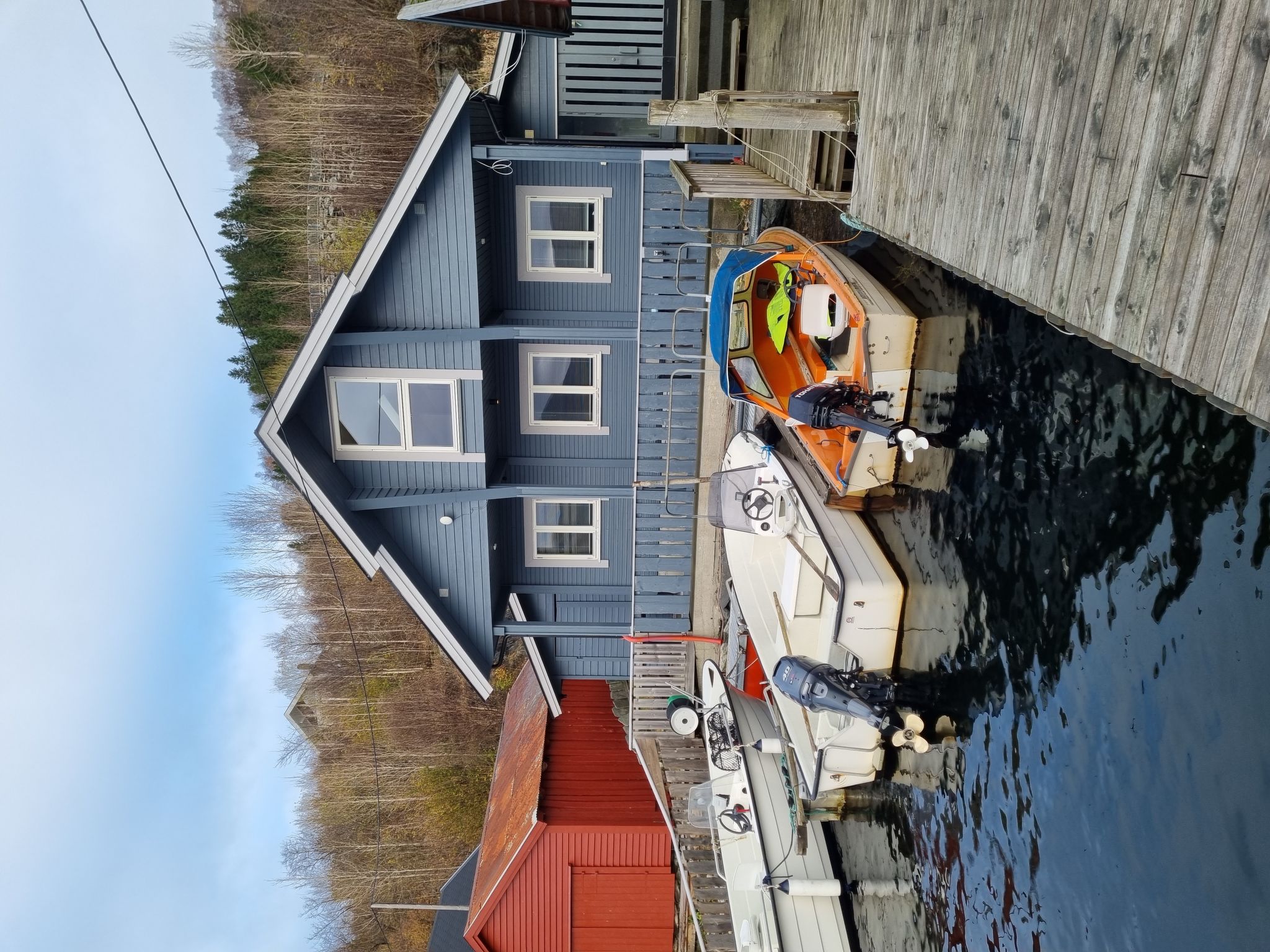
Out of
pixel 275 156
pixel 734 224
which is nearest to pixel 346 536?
pixel 734 224

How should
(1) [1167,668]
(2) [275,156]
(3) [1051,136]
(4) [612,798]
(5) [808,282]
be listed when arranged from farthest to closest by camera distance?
(2) [275,156]
(4) [612,798]
(5) [808,282]
(1) [1167,668]
(3) [1051,136]

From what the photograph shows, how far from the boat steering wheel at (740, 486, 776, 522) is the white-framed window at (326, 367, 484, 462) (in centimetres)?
484

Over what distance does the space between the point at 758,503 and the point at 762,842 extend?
5381 millimetres

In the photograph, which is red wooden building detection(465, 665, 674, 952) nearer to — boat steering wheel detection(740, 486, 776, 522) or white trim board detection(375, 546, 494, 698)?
white trim board detection(375, 546, 494, 698)

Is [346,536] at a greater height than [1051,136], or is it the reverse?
[1051,136]

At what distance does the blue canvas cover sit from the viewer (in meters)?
11.3

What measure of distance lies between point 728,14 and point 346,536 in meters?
12.0

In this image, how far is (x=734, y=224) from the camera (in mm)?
12992

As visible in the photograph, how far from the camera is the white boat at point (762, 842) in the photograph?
35.3 ft

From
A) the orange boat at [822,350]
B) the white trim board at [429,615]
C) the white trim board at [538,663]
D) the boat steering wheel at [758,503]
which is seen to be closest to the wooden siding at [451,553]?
the white trim board at [429,615]

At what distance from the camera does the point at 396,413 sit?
42.5ft

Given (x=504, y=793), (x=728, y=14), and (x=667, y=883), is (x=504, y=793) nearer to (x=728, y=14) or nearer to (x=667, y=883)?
(x=667, y=883)

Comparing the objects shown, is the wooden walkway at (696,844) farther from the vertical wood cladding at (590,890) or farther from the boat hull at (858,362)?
the boat hull at (858,362)

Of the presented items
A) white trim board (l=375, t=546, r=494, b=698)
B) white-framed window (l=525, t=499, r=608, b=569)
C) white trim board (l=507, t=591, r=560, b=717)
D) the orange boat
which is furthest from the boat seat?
white trim board (l=507, t=591, r=560, b=717)
